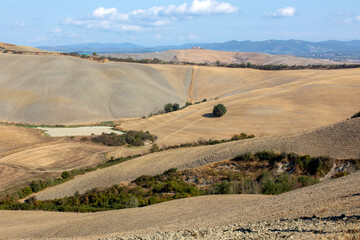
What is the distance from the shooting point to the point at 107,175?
3019 centimetres

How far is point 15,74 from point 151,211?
2975 inches

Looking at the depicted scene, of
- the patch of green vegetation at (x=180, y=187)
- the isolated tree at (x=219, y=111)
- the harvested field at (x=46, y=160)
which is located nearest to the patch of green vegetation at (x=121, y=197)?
the patch of green vegetation at (x=180, y=187)

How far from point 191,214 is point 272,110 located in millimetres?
43323

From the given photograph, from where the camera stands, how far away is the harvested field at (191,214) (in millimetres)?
13617

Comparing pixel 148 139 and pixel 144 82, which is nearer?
pixel 148 139

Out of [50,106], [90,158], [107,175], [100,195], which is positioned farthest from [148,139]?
[50,106]

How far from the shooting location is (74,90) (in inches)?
3029

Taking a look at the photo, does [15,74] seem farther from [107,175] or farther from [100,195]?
[100,195]

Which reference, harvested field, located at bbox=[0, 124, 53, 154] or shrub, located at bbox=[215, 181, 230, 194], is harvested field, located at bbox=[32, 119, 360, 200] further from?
harvested field, located at bbox=[0, 124, 53, 154]

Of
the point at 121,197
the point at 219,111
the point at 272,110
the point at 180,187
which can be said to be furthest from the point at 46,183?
the point at 272,110

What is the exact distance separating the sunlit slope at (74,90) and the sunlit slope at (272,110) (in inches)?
448

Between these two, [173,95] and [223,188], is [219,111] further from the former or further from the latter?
[223,188]

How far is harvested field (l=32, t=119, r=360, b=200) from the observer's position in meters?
26.8

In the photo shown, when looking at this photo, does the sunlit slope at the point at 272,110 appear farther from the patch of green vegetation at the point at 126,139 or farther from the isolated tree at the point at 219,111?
the patch of green vegetation at the point at 126,139
